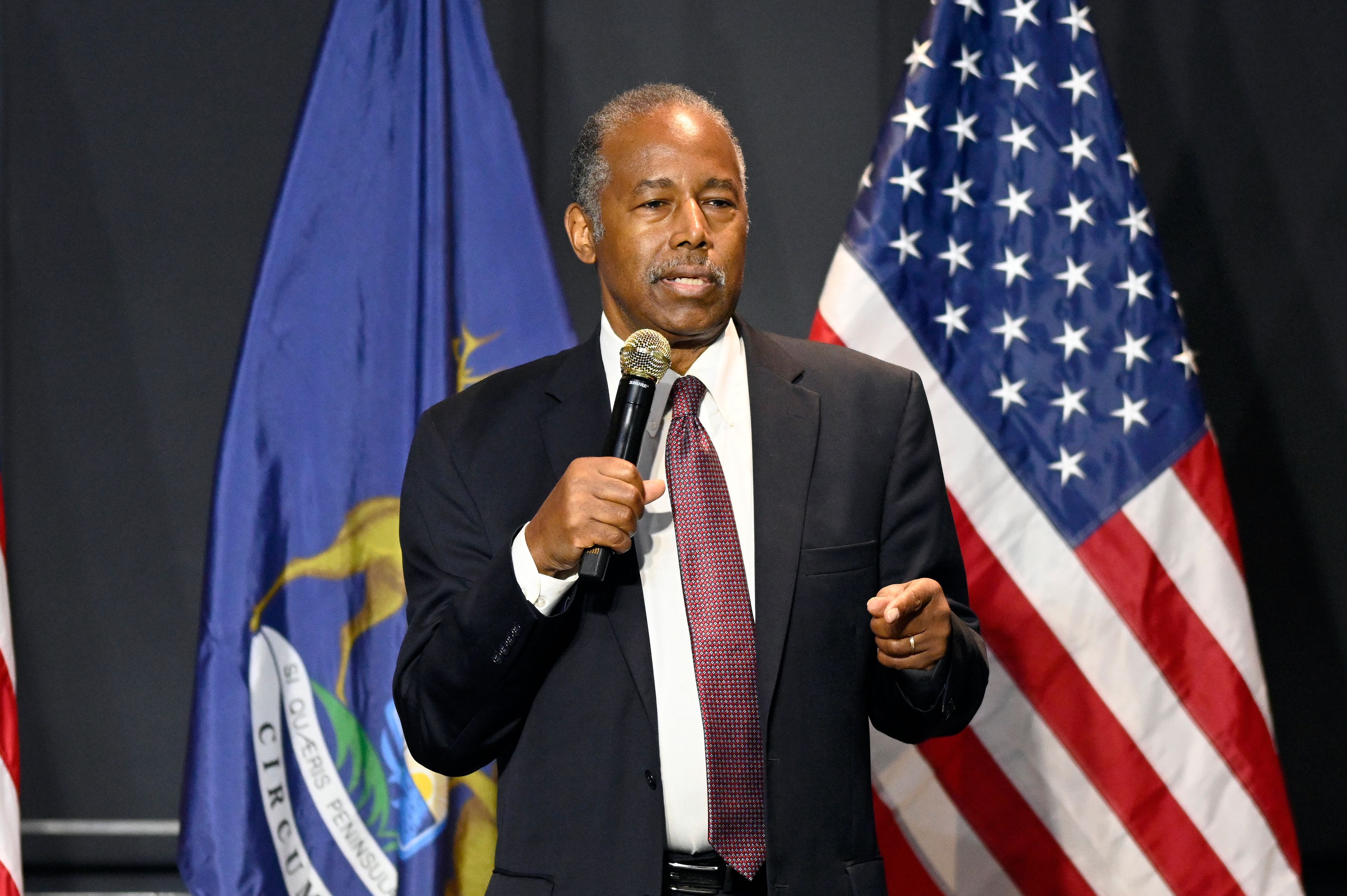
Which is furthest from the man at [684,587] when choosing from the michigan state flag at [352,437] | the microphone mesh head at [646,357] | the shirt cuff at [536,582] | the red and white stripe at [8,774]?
the red and white stripe at [8,774]

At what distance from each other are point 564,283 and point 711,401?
1.50 meters

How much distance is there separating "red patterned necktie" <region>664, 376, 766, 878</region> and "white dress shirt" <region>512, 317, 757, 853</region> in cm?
2

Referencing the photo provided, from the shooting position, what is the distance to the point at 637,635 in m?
1.40

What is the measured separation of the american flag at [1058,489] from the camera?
7.68ft

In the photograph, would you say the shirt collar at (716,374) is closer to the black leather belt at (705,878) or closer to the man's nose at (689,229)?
the man's nose at (689,229)

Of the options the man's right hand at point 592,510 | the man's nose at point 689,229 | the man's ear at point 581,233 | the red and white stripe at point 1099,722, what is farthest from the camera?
the red and white stripe at point 1099,722

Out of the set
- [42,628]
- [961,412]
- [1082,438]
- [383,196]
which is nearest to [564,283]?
[383,196]

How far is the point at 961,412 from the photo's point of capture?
2.46 m

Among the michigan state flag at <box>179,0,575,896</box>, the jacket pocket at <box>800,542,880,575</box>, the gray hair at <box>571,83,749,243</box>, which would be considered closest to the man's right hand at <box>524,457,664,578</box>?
the jacket pocket at <box>800,542,880,575</box>

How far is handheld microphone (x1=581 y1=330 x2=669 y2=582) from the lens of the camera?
1264 millimetres

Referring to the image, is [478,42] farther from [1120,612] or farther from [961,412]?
[1120,612]

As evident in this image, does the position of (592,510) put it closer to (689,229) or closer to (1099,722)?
(689,229)

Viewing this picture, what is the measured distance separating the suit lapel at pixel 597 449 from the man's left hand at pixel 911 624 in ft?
0.86

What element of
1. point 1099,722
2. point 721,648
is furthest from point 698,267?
point 1099,722
